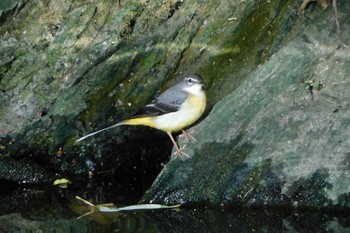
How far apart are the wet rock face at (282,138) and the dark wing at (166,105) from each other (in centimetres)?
40

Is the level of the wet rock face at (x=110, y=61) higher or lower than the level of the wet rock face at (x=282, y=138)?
higher

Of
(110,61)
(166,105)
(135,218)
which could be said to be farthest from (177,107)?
(135,218)

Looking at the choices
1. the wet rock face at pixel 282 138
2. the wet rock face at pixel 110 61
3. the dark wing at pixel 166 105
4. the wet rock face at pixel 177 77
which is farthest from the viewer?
the wet rock face at pixel 110 61

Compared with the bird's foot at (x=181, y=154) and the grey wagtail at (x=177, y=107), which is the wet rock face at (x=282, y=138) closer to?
the bird's foot at (x=181, y=154)

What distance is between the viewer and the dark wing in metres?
9.80

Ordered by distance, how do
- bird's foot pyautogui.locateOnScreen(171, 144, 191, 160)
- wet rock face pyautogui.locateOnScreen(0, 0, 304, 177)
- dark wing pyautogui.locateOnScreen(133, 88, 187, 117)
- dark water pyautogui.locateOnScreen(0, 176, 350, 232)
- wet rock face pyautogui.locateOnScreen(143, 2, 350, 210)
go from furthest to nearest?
wet rock face pyautogui.locateOnScreen(0, 0, 304, 177) < dark wing pyautogui.locateOnScreen(133, 88, 187, 117) < bird's foot pyautogui.locateOnScreen(171, 144, 191, 160) < wet rock face pyautogui.locateOnScreen(143, 2, 350, 210) < dark water pyautogui.locateOnScreen(0, 176, 350, 232)

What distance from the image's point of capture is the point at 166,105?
982 cm

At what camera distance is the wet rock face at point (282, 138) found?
28.9 ft

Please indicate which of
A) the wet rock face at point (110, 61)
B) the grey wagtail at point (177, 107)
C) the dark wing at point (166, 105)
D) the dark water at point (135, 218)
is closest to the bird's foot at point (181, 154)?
the grey wagtail at point (177, 107)

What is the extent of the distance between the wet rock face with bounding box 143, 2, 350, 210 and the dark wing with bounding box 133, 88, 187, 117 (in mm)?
399

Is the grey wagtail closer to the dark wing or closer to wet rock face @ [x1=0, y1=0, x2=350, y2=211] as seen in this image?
the dark wing

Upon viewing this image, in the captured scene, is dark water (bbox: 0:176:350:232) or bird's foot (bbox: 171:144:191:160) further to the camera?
bird's foot (bbox: 171:144:191:160)

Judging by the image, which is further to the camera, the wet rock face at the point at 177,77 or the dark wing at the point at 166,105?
the dark wing at the point at 166,105

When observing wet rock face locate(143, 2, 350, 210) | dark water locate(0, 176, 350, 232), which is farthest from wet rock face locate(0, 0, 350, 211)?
dark water locate(0, 176, 350, 232)
